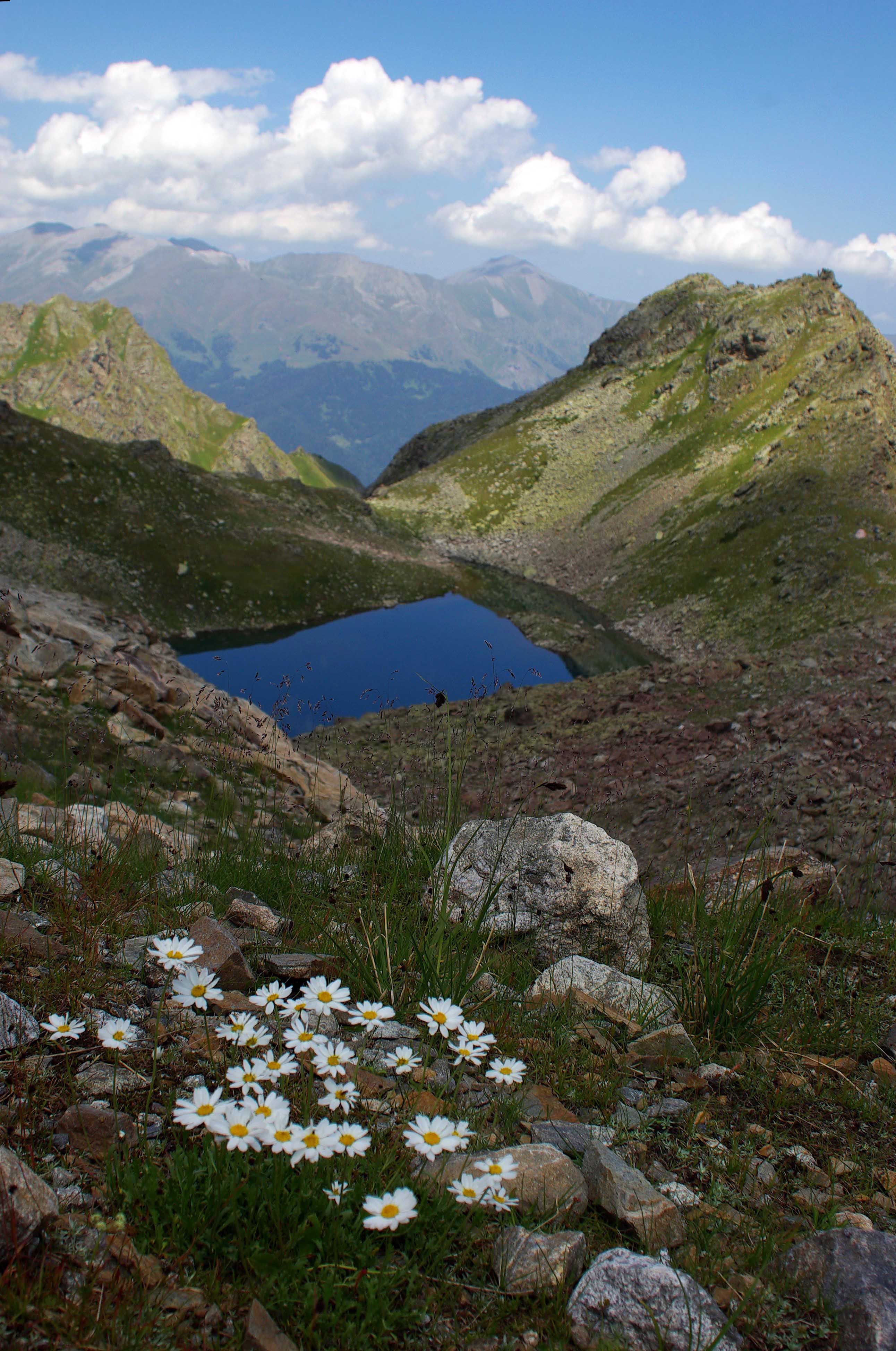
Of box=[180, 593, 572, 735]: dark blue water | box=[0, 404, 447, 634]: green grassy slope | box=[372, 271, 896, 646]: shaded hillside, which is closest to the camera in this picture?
box=[180, 593, 572, 735]: dark blue water

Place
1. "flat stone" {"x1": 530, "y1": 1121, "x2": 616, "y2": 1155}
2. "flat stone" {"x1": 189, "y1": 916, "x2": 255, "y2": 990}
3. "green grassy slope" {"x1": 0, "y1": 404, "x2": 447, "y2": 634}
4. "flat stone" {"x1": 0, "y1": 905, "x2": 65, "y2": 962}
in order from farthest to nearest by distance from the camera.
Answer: "green grassy slope" {"x1": 0, "y1": 404, "x2": 447, "y2": 634} < "flat stone" {"x1": 189, "y1": 916, "x2": 255, "y2": 990} < "flat stone" {"x1": 0, "y1": 905, "x2": 65, "y2": 962} < "flat stone" {"x1": 530, "y1": 1121, "x2": 616, "y2": 1155}

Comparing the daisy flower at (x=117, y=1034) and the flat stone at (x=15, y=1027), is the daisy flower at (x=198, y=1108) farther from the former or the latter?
the flat stone at (x=15, y=1027)

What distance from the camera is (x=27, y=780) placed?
7.34 meters

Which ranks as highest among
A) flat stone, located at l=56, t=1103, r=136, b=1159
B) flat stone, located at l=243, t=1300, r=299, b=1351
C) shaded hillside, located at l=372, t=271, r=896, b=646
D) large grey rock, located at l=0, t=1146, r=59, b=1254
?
shaded hillside, located at l=372, t=271, r=896, b=646

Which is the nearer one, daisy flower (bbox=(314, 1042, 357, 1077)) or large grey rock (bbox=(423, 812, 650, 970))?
daisy flower (bbox=(314, 1042, 357, 1077))

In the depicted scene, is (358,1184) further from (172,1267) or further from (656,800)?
(656,800)

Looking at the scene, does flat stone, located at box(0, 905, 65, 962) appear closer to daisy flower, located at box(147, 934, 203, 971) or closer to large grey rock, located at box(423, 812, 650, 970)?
daisy flower, located at box(147, 934, 203, 971)

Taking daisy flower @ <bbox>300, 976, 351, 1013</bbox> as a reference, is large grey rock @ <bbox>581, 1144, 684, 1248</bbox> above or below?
below

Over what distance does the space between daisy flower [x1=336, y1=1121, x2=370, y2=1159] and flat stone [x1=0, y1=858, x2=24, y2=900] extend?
261cm

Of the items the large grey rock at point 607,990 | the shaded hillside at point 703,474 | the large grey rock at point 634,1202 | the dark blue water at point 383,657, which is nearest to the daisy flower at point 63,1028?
the large grey rock at point 634,1202

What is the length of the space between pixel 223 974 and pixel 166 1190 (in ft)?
4.06

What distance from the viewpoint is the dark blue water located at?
2906 centimetres

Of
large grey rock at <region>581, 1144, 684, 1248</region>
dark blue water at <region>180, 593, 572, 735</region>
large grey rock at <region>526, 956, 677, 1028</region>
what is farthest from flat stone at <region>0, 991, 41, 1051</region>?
dark blue water at <region>180, 593, 572, 735</region>

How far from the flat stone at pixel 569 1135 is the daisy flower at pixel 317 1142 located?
1.15 meters
